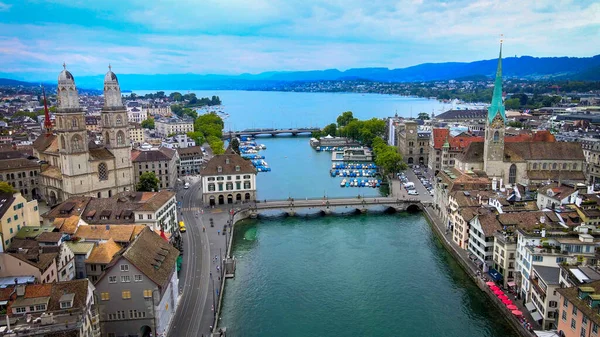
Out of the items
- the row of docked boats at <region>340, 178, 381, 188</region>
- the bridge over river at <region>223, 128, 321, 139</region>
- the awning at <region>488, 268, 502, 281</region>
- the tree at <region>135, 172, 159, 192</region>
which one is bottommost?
the awning at <region>488, 268, 502, 281</region>

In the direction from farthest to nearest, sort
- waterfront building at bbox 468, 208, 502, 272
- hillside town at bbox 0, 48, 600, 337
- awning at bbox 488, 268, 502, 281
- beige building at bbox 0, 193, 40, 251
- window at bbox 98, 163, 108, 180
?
window at bbox 98, 163, 108, 180, waterfront building at bbox 468, 208, 502, 272, awning at bbox 488, 268, 502, 281, beige building at bbox 0, 193, 40, 251, hillside town at bbox 0, 48, 600, 337

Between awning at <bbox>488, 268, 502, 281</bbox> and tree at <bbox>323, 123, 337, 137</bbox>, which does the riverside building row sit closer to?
awning at <bbox>488, 268, 502, 281</bbox>

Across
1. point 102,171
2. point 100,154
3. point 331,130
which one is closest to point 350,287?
point 102,171

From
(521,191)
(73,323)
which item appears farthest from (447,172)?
(73,323)

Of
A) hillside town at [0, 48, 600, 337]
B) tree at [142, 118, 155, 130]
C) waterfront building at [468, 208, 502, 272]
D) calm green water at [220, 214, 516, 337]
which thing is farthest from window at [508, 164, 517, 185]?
tree at [142, 118, 155, 130]

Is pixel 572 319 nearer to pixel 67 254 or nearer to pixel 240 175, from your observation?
pixel 67 254

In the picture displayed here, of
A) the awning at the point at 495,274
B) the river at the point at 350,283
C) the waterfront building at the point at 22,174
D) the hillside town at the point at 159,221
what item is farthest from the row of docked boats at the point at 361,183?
the waterfront building at the point at 22,174
